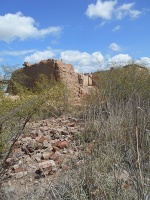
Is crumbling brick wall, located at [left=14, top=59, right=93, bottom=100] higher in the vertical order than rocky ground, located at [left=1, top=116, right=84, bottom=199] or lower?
higher

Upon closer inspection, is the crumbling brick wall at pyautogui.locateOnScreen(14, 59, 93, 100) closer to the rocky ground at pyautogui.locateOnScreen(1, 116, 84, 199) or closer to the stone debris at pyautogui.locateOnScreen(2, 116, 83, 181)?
the stone debris at pyautogui.locateOnScreen(2, 116, 83, 181)

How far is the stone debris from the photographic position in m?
4.07

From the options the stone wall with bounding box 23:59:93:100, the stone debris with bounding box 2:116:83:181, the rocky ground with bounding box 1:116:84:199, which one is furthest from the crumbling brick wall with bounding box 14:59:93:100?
the rocky ground with bounding box 1:116:84:199

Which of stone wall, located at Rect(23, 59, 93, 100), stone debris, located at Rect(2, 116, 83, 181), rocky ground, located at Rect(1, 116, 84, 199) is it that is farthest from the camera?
stone wall, located at Rect(23, 59, 93, 100)

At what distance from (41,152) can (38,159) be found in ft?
1.03

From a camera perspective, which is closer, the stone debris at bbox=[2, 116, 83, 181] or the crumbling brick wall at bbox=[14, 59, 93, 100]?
the stone debris at bbox=[2, 116, 83, 181]

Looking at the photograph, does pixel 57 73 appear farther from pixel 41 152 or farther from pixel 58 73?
pixel 41 152

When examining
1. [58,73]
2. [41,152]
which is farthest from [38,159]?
[58,73]

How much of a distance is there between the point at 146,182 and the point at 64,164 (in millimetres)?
2007

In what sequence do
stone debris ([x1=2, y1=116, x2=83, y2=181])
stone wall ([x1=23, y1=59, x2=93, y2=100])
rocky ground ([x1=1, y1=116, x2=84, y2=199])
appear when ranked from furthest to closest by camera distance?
1. stone wall ([x1=23, y1=59, x2=93, y2=100])
2. stone debris ([x1=2, y1=116, x2=83, y2=181])
3. rocky ground ([x1=1, y1=116, x2=84, y2=199])

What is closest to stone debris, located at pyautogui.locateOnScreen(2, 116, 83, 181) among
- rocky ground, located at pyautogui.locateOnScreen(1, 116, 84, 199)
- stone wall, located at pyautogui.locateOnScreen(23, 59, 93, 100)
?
rocky ground, located at pyautogui.locateOnScreen(1, 116, 84, 199)

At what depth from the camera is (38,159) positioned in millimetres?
4547

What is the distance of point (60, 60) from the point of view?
1524 centimetres

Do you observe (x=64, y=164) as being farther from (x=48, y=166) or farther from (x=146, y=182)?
(x=146, y=182)
